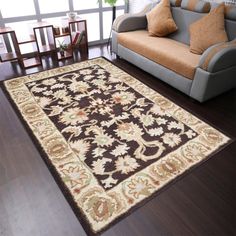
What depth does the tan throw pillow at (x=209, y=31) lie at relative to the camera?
95.7 inches

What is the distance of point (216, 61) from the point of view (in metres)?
2.07

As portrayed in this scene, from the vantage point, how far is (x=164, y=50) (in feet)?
8.46

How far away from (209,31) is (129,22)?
4.03 ft

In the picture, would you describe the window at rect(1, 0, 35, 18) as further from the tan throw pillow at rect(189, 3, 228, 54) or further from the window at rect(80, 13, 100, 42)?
the tan throw pillow at rect(189, 3, 228, 54)

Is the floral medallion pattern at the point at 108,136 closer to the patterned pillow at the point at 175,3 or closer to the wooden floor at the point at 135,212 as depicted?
the wooden floor at the point at 135,212

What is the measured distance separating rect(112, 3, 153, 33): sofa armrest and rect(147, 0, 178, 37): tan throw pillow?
0.77 feet

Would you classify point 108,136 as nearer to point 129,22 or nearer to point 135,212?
point 135,212

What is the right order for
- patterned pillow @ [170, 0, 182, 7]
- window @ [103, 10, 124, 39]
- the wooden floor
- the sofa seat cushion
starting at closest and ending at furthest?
the wooden floor
the sofa seat cushion
patterned pillow @ [170, 0, 182, 7]
window @ [103, 10, 124, 39]

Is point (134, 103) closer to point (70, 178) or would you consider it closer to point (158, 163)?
point (158, 163)

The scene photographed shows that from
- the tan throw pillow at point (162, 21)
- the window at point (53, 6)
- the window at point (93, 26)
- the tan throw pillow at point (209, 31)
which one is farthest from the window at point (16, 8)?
the tan throw pillow at point (209, 31)

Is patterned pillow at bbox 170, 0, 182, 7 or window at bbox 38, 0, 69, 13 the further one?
window at bbox 38, 0, 69, 13

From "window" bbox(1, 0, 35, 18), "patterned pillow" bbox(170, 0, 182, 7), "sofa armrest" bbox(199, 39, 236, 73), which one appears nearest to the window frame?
"window" bbox(1, 0, 35, 18)

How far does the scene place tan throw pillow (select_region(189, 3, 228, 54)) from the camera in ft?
7.98

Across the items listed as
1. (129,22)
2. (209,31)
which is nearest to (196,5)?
(209,31)
